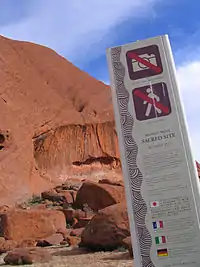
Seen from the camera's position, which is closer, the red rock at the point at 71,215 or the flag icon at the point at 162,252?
the flag icon at the point at 162,252

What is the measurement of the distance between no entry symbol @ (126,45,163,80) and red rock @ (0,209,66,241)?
13.1 m

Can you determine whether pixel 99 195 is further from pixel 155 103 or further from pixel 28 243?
pixel 155 103

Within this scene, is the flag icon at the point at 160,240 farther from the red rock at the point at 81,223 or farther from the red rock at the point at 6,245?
the red rock at the point at 81,223

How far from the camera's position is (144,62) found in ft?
16.1

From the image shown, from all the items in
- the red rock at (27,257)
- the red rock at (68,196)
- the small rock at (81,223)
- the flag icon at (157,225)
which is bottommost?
the flag icon at (157,225)

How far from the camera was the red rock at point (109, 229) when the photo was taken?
38.0 ft

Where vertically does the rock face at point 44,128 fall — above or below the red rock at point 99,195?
above

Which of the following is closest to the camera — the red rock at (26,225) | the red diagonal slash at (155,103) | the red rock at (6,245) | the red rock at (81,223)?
the red diagonal slash at (155,103)

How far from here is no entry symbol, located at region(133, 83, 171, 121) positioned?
470cm

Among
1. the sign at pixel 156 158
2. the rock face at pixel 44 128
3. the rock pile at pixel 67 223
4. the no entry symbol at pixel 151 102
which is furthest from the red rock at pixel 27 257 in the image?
the rock face at pixel 44 128

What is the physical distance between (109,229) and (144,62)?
757cm

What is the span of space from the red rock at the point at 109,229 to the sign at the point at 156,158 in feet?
23.4

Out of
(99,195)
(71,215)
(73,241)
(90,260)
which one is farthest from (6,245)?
(99,195)

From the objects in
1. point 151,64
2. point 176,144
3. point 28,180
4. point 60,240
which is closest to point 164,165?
point 176,144
